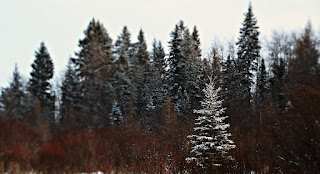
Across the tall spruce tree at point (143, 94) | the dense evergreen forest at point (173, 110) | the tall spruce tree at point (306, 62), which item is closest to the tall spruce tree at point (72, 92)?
the dense evergreen forest at point (173, 110)

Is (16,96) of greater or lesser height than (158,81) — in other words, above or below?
above

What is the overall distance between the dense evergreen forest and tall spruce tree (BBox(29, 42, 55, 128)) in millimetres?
139

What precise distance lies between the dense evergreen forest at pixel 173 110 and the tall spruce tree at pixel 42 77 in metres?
0.14

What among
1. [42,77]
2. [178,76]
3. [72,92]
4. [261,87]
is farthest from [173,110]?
[42,77]

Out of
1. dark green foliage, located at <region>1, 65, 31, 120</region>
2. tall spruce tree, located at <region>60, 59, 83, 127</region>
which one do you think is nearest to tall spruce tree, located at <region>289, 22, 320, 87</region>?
tall spruce tree, located at <region>60, 59, 83, 127</region>

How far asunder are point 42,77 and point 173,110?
1155 inches

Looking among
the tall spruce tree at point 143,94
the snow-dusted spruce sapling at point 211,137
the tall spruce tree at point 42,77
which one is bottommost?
the snow-dusted spruce sapling at point 211,137

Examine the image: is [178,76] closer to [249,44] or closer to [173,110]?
[173,110]

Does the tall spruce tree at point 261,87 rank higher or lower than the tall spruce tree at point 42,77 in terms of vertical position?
lower

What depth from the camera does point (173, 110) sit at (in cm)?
1888

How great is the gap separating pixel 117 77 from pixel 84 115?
→ 6.18 metres

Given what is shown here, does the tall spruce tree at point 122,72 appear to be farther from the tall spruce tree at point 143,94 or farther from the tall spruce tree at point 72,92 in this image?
the tall spruce tree at point 72,92

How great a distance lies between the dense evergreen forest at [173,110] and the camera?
8.00 m

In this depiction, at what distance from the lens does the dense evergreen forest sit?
8.00m
